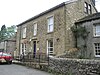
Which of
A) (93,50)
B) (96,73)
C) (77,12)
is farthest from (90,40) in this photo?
(96,73)

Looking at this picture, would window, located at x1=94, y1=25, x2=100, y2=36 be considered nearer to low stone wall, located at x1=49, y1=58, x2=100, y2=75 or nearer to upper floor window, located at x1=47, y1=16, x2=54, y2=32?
upper floor window, located at x1=47, y1=16, x2=54, y2=32

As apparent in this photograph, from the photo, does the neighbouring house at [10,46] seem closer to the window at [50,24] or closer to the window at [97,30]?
the window at [50,24]

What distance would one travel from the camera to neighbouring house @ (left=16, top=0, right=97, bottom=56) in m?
19.3

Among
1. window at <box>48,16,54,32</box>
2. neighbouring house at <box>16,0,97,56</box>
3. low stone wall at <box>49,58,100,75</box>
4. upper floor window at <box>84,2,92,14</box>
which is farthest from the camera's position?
upper floor window at <box>84,2,92,14</box>

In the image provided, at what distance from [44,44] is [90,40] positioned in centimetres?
640

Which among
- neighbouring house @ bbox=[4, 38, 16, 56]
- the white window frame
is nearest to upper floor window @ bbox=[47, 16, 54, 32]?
the white window frame

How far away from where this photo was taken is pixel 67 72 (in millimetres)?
12664

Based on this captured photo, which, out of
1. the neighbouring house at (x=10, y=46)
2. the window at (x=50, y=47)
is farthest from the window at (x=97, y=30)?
the neighbouring house at (x=10, y=46)

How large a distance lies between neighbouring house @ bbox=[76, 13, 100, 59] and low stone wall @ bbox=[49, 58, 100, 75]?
5.47 m

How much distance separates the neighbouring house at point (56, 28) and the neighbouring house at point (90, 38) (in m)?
1.24

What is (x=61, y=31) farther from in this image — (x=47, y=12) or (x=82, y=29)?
(x=47, y=12)

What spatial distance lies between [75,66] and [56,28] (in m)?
8.91

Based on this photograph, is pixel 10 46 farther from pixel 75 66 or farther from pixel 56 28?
pixel 75 66

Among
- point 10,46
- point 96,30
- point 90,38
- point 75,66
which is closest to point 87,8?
point 96,30
